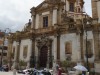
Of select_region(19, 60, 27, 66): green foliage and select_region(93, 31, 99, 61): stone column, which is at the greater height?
select_region(93, 31, 99, 61): stone column

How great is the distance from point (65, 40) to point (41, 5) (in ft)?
29.9

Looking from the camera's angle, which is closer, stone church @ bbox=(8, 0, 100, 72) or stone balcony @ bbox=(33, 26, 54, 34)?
stone church @ bbox=(8, 0, 100, 72)

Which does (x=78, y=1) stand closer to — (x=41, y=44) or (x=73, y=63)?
(x=41, y=44)

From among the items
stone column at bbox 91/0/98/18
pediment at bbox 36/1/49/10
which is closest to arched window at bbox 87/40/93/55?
stone column at bbox 91/0/98/18

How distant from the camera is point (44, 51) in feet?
107

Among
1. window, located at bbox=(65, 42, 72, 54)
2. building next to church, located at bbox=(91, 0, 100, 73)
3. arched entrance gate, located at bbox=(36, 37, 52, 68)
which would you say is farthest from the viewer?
arched entrance gate, located at bbox=(36, 37, 52, 68)

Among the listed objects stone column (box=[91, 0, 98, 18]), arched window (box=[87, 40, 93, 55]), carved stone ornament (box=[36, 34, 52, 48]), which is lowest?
arched window (box=[87, 40, 93, 55])

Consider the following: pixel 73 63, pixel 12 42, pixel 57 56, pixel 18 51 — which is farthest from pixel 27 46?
pixel 73 63

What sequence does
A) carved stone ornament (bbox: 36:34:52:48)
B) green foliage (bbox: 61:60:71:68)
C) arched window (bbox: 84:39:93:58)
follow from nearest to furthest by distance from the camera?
arched window (bbox: 84:39:93:58) < green foliage (bbox: 61:60:71:68) < carved stone ornament (bbox: 36:34:52:48)

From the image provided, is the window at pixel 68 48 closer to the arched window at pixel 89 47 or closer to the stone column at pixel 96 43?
the arched window at pixel 89 47

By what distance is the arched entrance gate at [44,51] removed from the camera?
31248mm

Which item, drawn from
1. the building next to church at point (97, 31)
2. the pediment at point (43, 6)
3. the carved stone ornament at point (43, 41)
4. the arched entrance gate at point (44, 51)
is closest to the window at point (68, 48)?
the arched entrance gate at point (44, 51)

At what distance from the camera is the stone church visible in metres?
26.4

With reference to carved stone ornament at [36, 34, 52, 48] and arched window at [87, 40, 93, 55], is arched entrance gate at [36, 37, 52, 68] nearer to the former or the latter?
carved stone ornament at [36, 34, 52, 48]
